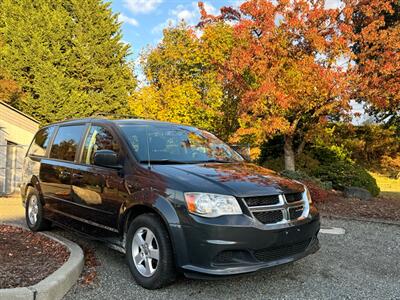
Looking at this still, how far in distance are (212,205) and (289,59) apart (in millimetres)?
9347

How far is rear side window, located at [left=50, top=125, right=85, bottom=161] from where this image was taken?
5493 mm

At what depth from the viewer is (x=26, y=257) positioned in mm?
4652

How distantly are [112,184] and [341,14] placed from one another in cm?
1031

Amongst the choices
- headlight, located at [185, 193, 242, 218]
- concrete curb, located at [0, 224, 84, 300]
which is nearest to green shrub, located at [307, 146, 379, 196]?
headlight, located at [185, 193, 242, 218]

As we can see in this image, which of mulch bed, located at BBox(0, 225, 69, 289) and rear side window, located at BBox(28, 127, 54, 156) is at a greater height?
rear side window, located at BBox(28, 127, 54, 156)

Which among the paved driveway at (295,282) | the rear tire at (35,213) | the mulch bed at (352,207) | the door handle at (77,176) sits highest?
the door handle at (77,176)

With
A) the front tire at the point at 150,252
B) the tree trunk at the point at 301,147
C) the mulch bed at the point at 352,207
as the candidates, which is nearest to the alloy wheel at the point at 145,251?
the front tire at the point at 150,252

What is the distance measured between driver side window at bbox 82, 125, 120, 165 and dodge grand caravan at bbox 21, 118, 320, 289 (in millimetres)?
15

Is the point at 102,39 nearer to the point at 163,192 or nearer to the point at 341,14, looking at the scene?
the point at 341,14

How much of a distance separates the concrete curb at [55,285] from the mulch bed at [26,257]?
0.12m

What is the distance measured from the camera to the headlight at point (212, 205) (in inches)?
146

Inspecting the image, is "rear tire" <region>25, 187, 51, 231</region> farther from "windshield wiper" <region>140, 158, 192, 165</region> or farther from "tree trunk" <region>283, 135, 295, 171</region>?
"tree trunk" <region>283, 135, 295, 171</region>

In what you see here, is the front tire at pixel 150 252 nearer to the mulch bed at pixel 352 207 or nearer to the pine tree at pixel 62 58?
the mulch bed at pixel 352 207

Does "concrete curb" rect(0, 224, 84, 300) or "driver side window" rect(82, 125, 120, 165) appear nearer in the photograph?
"concrete curb" rect(0, 224, 84, 300)
